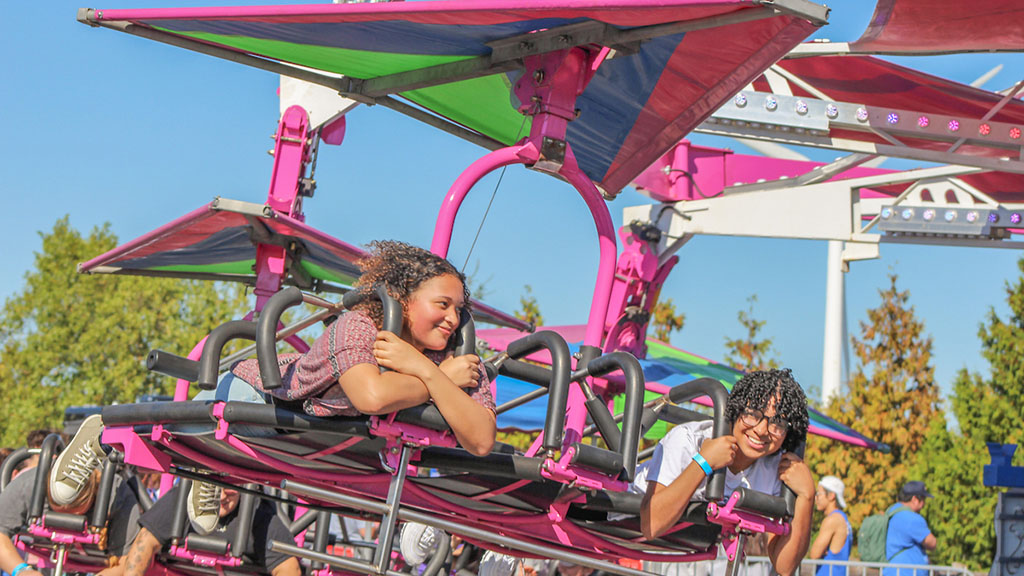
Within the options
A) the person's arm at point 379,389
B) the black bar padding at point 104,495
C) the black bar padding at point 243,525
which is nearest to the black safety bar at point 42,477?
the black bar padding at point 104,495

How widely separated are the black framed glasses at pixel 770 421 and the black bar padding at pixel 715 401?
7 cm

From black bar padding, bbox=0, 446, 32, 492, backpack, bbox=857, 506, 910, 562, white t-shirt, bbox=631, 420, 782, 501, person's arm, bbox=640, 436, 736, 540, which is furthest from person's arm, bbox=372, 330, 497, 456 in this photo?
backpack, bbox=857, 506, 910, 562

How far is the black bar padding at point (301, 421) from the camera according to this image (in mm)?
3039

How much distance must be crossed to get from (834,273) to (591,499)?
1547 centimetres

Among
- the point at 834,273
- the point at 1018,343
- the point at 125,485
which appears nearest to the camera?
the point at 125,485

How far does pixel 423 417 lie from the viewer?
9.78ft

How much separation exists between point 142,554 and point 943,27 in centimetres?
529

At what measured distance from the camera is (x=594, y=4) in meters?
3.64

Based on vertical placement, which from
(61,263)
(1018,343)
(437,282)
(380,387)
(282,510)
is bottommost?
(282,510)

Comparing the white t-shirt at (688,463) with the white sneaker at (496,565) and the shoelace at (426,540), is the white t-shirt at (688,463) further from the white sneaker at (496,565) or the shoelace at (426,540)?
the shoelace at (426,540)

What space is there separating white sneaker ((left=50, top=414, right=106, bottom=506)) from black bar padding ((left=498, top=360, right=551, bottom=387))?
6.56 ft

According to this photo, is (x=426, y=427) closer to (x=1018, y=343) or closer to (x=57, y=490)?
(x=57, y=490)

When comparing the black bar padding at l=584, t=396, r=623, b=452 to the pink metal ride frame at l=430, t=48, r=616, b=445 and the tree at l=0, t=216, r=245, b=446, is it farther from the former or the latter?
the tree at l=0, t=216, r=245, b=446

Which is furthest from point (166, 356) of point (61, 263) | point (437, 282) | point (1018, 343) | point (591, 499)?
point (61, 263)
